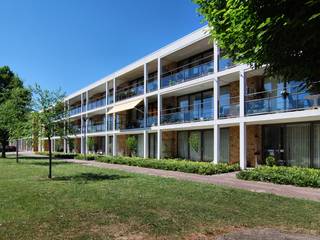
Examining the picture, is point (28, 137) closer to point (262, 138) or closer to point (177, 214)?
point (177, 214)

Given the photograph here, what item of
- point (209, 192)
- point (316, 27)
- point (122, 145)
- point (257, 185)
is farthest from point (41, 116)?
point (122, 145)

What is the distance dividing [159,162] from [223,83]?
22.9 feet

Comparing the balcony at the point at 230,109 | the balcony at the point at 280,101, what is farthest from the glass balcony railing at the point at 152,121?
the balcony at the point at 280,101

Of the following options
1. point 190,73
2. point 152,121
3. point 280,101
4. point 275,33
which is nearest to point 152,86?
point 152,121

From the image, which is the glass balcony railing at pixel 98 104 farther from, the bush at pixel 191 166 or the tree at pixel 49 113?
the tree at pixel 49 113

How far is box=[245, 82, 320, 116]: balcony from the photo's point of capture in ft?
59.8

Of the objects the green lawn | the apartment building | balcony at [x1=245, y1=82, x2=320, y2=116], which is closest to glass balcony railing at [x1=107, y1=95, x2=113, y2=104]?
the apartment building

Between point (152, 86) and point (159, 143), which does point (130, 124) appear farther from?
point (159, 143)

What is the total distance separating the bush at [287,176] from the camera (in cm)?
1495

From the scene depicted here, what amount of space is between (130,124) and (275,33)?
3267 centimetres

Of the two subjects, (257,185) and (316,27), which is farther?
(257,185)

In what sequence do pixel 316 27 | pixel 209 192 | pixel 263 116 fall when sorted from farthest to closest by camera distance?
pixel 263 116 → pixel 209 192 → pixel 316 27

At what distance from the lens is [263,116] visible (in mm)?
20094

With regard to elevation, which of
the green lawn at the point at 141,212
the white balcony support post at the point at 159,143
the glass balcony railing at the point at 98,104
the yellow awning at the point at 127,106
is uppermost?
the glass balcony railing at the point at 98,104
